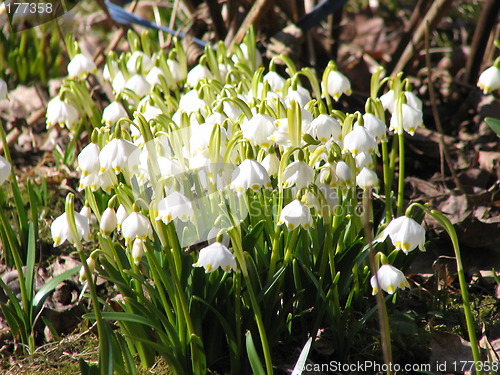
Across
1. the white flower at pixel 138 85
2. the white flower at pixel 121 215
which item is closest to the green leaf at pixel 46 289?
the white flower at pixel 121 215

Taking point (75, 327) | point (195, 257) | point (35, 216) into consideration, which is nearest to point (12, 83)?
point (35, 216)

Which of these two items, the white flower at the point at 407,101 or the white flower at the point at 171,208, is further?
the white flower at the point at 407,101

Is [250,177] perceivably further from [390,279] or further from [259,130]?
[390,279]

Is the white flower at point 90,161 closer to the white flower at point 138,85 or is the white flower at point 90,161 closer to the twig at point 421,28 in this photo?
the white flower at point 138,85

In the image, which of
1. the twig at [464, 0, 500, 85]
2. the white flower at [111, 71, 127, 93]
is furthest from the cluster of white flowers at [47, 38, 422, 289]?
the twig at [464, 0, 500, 85]

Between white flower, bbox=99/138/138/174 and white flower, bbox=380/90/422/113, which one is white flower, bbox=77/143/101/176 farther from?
white flower, bbox=380/90/422/113

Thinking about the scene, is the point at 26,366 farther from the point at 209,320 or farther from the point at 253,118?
the point at 253,118
